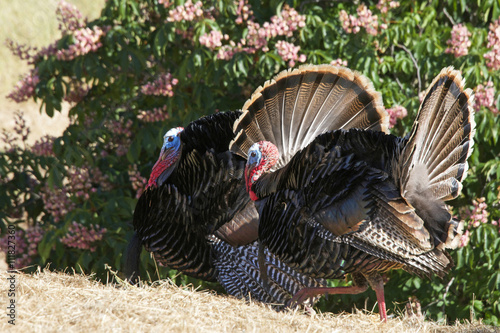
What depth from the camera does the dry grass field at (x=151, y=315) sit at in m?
2.47

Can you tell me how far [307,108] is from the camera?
3.93 meters

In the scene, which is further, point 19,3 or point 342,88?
point 19,3

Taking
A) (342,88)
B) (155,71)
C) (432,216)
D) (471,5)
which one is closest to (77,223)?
(155,71)

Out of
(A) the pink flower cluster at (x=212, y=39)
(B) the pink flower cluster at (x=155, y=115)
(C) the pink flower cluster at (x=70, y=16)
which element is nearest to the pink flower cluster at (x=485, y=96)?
(A) the pink flower cluster at (x=212, y=39)

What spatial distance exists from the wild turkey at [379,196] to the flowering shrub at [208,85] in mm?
1052

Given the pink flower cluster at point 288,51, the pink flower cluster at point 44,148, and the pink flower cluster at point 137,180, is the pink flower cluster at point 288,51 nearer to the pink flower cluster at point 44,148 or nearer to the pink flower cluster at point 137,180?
the pink flower cluster at point 137,180

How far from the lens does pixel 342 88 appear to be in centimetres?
385

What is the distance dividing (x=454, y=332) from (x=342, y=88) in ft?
4.83

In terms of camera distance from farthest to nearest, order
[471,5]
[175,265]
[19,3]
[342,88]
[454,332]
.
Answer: [19,3], [471,5], [175,265], [342,88], [454,332]

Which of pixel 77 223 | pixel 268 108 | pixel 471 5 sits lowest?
pixel 77 223

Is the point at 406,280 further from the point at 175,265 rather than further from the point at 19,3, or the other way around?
the point at 19,3

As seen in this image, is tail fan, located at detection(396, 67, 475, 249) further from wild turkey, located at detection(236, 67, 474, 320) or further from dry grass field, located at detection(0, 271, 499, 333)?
dry grass field, located at detection(0, 271, 499, 333)

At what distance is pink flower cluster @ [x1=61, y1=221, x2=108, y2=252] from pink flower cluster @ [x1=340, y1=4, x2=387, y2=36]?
7.07 feet

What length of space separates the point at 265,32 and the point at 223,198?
1.20 metres
